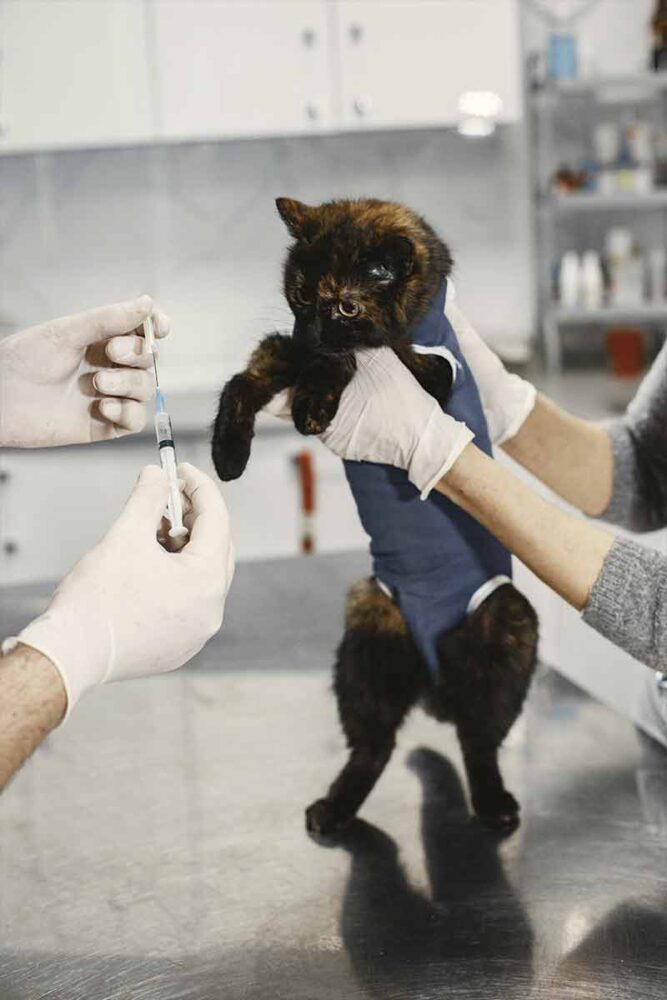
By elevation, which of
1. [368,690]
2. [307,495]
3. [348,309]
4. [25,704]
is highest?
[348,309]

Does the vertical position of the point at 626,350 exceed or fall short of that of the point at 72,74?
it falls short

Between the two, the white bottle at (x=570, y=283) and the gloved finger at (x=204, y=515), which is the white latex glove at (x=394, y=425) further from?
the white bottle at (x=570, y=283)

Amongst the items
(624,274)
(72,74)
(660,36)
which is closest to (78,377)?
(72,74)

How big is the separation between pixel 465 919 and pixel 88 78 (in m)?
1.70

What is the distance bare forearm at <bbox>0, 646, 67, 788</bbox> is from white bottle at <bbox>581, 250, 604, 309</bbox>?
2.35 m

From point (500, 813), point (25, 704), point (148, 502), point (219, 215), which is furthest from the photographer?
point (219, 215)

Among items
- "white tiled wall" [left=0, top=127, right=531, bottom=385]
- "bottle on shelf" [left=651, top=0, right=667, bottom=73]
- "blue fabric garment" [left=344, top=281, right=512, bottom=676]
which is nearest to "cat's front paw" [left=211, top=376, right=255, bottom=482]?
"blue fabric garment" [left=344, top=281, right=512, bottom=676]

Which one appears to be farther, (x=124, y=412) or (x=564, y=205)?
(x=564, y=205)

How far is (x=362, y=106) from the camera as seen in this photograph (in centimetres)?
257

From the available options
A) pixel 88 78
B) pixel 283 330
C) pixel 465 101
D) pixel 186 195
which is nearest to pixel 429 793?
pixel 283 330

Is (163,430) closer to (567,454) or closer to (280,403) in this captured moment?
(280,403)

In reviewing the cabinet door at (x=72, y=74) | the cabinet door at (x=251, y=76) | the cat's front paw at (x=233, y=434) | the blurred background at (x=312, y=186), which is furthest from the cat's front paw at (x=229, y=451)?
the cabinet door at (x=251, y=76)

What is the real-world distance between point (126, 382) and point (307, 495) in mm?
1481

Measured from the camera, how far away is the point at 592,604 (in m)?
0.95
